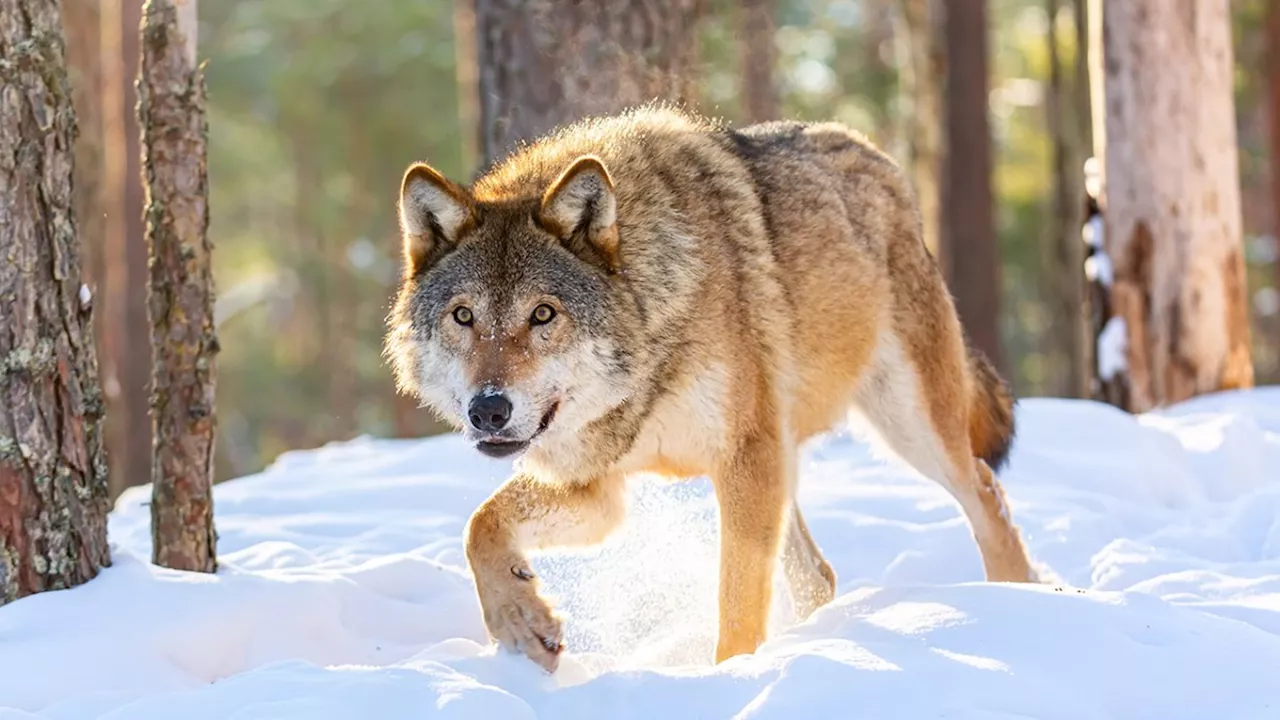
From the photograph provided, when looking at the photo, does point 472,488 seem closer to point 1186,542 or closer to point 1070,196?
point 1186,542

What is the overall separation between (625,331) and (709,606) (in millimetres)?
1556

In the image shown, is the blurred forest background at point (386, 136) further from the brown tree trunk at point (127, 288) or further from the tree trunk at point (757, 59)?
the brown tree trunk at point (127, 288)

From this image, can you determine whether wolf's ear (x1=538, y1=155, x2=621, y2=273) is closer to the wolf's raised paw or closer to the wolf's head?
the wolf's head

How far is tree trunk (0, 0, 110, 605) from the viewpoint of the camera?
4246 mm

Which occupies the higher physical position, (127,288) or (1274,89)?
(1274,89)

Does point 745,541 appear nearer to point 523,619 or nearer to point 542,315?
point 523,619

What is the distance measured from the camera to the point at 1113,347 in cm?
891

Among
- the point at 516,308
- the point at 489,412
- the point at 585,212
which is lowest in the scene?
the point at 489,412

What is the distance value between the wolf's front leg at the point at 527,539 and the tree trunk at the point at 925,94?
9235mm

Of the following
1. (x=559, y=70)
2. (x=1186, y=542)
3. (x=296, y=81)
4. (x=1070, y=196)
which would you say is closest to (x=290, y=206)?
(x=296, y=81)

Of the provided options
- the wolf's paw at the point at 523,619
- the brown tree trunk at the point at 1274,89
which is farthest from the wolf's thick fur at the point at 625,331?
the brown tree trunk at the point at 1274,89

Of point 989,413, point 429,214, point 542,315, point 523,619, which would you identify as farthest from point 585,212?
point 989,413

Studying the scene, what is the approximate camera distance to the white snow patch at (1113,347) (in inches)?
349

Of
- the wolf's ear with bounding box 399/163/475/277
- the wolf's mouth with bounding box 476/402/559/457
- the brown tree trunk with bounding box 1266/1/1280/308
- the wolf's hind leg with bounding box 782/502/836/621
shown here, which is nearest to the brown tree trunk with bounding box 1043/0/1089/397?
the brown tree trunk with bounding box 1266/1/1280/308
